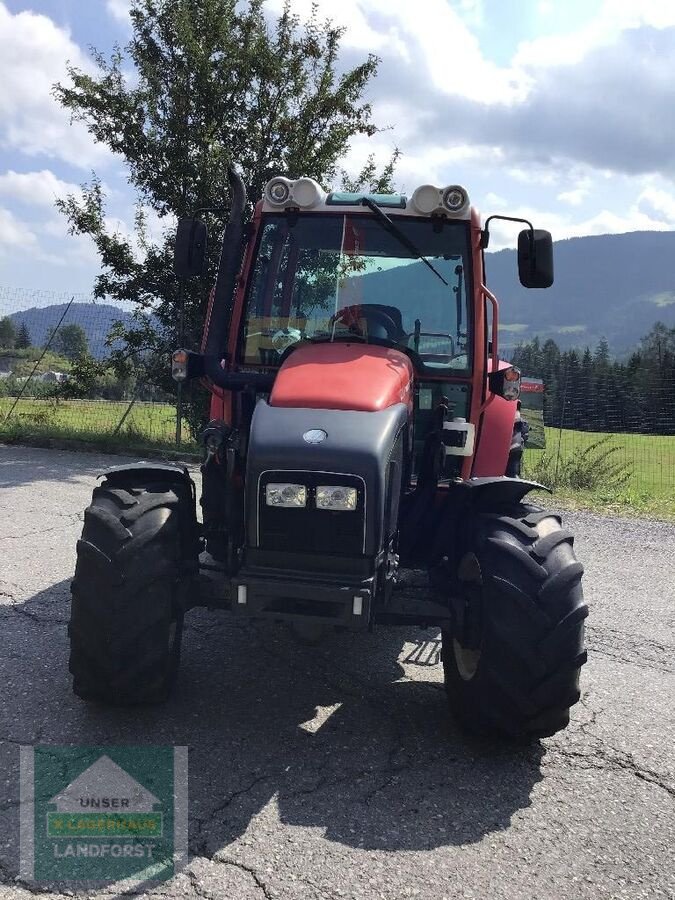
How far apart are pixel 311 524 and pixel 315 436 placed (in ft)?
1.17

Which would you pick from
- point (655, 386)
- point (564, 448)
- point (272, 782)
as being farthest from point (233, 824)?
point (655, 386)

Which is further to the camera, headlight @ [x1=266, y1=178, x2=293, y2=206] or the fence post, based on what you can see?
the fence post

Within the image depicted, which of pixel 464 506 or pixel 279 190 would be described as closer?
pixel 464 506

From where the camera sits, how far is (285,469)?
10.3ft

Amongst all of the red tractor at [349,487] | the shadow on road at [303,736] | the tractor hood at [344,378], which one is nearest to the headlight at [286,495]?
the red tractor at [349,487]

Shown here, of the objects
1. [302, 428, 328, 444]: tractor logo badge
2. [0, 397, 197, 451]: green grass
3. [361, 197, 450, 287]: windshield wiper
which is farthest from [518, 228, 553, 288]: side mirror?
[0, 397, 197, 451]: green grass

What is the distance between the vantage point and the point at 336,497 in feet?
10.3

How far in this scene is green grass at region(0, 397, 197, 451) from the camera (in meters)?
12.7

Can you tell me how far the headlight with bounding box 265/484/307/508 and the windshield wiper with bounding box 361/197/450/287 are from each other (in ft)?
5.79

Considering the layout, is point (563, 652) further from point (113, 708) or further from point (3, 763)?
point (3, 763)

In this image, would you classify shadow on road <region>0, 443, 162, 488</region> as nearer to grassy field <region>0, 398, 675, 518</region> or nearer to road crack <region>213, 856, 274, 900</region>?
grassy field <region>0, 398, 675, 518</region>

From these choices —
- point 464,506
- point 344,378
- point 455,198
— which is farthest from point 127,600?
point 455,198

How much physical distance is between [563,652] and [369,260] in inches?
91.7

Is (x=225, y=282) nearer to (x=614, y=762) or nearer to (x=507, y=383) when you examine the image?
(x=507, y=383)
